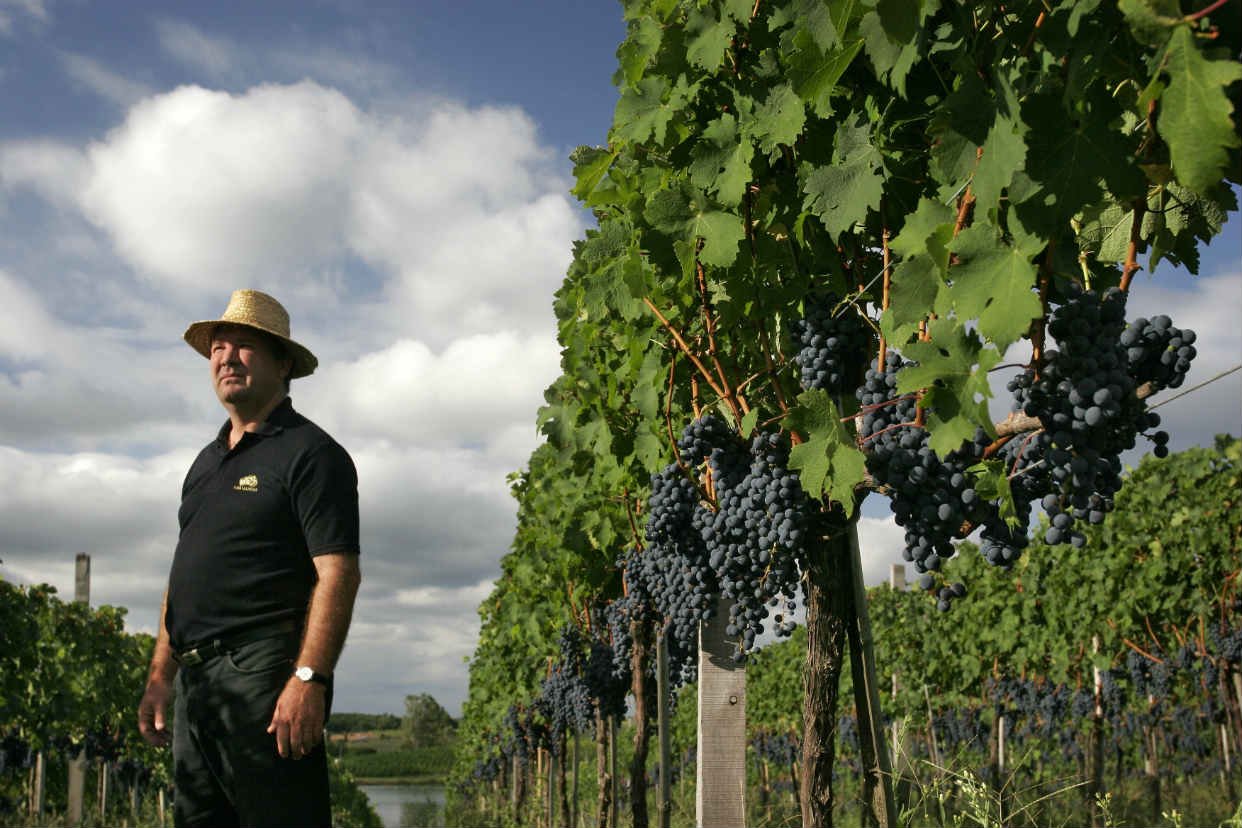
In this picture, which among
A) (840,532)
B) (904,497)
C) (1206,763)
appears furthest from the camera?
(1206,763)

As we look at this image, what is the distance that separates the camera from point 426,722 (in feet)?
355

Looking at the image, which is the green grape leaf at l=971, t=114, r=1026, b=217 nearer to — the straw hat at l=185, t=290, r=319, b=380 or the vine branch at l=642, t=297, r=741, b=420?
the vine branch at l=642, t=297, r=741, b=420

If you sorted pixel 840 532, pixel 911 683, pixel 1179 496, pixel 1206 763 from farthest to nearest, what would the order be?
1. pixel 1206 763
2. pixel 911 683
3. pixel 1179 496
4. pixel 840 532

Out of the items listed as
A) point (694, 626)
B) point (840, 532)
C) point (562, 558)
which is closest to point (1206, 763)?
point (562, 558)

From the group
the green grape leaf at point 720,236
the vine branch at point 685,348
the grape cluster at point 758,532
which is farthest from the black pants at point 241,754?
the green grape leaf at point 720,236

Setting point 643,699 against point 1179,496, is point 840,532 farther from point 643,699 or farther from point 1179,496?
point 1179,496

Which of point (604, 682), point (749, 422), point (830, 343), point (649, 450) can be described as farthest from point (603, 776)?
point (830, 343)

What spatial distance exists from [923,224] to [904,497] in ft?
2.50

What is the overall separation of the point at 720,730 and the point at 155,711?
2473 mm

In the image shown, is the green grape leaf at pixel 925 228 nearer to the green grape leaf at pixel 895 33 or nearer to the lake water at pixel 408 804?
the green grape leaf at pixel 895 33

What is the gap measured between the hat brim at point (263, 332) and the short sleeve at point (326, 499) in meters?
0.59

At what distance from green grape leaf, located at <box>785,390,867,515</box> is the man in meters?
1.59

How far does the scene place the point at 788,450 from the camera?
3289 mm

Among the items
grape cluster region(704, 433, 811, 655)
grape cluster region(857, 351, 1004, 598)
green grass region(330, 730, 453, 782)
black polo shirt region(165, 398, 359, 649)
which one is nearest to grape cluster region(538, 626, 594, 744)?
grape cluster region(704, 433, 811, 655)
